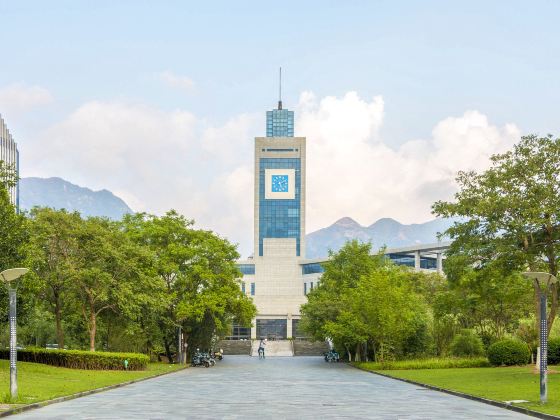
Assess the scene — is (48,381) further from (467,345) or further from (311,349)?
(311,349)

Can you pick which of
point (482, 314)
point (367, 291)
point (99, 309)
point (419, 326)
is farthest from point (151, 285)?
point (482, 314)

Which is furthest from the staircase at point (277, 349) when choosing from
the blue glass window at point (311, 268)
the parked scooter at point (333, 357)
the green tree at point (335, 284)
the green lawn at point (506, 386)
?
the green lawn at point (506, 386)

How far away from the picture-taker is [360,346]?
231 feet

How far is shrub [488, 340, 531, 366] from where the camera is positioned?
48562mm

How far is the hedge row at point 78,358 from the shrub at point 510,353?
2155cm

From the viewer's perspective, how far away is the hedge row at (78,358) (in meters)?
45.2

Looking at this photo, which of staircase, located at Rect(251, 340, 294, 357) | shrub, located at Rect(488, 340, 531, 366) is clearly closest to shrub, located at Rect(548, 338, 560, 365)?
shrub, located at Rect(488, 340, 531, 366)

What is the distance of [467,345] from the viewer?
56250 millimetres

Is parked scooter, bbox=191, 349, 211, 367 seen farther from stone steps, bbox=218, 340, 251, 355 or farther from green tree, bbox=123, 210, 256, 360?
stone steps, bbox=218, 340, 251, 355

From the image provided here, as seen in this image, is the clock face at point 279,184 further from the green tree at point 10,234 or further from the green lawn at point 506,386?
the green tree at point 10,234

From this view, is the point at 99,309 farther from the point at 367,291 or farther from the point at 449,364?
the point at 449,364

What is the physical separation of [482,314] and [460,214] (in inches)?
971

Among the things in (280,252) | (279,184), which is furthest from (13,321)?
(279,184)

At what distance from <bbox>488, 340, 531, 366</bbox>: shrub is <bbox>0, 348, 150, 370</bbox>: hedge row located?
2155 centimetres
